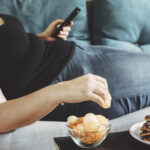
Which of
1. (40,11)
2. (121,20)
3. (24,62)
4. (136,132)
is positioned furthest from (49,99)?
(121,20)

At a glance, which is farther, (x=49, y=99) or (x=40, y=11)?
(x=40, y=11)

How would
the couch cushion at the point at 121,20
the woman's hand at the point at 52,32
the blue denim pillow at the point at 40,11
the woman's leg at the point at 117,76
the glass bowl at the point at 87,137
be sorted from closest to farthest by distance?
the glass bowl at the point at 87,137 → the woman's leg at the point at 117,76 → the woman's hand at the point at 52,32 → the blue denim pillow at the point at 40,11 → the couch cushion at the point at 121,20

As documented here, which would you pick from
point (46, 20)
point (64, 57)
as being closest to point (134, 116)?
point (64, 57)

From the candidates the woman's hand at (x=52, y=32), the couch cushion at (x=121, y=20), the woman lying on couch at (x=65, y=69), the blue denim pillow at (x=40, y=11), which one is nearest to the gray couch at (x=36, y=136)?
the woman lying on couch at (x=65, y=69)

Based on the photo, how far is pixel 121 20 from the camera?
175cm

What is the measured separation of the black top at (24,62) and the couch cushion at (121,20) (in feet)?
2.30

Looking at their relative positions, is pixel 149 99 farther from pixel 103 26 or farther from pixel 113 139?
pixel 103 26

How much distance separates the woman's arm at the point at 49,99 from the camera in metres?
0.67

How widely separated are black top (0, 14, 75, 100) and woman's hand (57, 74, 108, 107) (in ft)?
1.08

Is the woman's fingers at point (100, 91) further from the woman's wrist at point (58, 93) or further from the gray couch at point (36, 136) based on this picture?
the gray couch at point (36, 136)

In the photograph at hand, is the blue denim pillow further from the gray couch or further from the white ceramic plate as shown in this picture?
the white ceramic plate

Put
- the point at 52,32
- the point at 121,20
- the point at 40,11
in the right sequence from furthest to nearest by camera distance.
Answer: the point at 121,20 → the point at 40,11 → the point at 52,32

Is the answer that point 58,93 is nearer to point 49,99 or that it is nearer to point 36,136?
point 49,99

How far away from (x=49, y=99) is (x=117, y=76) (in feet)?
1.41
